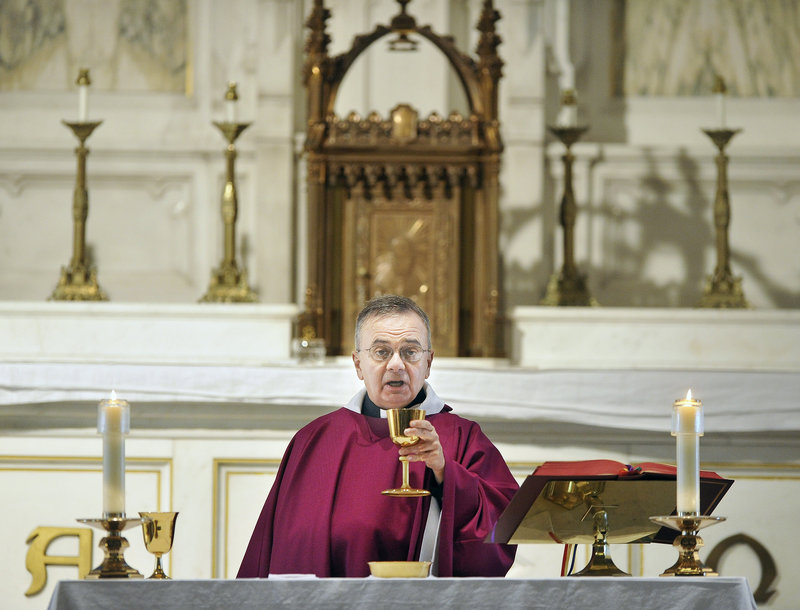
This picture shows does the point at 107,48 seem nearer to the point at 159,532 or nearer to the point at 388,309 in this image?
the point at 388,309

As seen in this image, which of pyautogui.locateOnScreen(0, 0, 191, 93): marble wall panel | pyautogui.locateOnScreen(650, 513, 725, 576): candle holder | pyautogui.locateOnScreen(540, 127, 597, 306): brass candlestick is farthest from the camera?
pyautogui.locateOnScreen(0, 0, 191, 93): marble wall panel

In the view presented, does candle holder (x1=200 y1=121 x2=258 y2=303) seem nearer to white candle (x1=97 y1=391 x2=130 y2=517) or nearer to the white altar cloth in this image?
the white altar cloth

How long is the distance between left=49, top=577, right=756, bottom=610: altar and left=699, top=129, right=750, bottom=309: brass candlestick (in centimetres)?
441

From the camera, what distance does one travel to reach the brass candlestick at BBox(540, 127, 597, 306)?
7.28 meters

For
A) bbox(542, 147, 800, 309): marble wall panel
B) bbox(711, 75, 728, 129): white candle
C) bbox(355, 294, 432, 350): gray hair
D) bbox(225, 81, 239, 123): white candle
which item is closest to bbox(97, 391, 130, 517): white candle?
bbox(355, 294, 432, 350): gray hair

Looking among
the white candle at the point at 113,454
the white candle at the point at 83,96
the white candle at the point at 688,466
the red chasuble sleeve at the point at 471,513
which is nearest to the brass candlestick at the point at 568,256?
the white candle at the point at 83,96

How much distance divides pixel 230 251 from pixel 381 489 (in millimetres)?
3338

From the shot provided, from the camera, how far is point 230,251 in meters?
7.11

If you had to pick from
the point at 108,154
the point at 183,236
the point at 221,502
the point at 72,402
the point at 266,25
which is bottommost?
the point at 221,502

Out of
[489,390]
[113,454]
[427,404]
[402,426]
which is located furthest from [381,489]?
[489,390]

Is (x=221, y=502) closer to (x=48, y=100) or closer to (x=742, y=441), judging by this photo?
(x=742, y=441)

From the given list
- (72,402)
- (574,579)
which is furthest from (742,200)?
(574,579)

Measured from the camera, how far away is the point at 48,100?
8.02 metres

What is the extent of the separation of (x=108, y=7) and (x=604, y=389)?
438 cm
